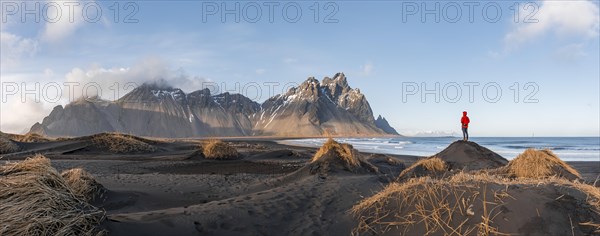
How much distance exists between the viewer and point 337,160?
36.2 ft

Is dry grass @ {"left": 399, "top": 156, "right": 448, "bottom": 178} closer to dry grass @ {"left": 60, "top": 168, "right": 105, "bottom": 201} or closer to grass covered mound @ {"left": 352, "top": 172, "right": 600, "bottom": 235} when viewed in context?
grass covered mound @ {"left": 352, "top": 172, "right": 600, "bottom": 235}

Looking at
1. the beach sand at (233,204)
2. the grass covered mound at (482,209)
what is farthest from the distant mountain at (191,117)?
the grass covered mound at (482,209)

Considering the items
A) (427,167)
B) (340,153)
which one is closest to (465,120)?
(427,167)

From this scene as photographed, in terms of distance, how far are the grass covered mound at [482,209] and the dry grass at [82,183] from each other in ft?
13.8

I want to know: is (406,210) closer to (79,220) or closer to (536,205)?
(536,205)

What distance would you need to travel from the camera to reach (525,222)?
4375 mm

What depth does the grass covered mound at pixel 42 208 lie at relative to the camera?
3.59 meters

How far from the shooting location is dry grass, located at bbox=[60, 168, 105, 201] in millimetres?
6400

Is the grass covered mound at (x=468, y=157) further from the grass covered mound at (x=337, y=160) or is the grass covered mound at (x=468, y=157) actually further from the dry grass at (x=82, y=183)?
the dry grass at (x=82, y=183)

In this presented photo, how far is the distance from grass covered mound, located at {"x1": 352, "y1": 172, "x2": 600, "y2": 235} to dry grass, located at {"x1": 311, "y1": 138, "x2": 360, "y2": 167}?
5.58m

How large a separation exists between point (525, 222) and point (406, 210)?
4.22 feet

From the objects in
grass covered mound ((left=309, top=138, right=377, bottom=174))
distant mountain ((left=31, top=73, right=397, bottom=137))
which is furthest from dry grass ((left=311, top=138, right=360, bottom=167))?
distant mountain ((left=31, top=73, right=397, bottom=137))

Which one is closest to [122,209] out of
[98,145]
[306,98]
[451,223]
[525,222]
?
[451,223]

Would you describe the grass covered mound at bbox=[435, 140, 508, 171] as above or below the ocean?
above
